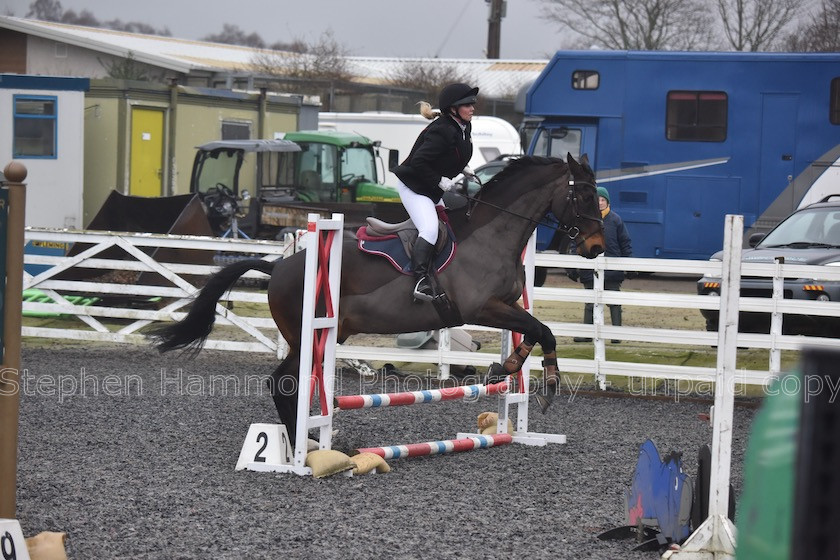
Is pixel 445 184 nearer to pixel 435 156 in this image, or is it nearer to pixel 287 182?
pixel 435 156

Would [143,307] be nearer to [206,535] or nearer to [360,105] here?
[206,535]

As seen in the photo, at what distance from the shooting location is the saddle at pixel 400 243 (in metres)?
7.11

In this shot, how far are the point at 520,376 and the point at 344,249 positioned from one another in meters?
1.70

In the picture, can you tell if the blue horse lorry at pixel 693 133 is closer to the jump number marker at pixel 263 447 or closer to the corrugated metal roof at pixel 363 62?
the jump number marker at pixel 263 447

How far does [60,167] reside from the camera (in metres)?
17.5

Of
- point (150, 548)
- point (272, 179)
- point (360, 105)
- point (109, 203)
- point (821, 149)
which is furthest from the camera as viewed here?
point (360, 105)

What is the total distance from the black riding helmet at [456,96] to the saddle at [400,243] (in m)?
0.82

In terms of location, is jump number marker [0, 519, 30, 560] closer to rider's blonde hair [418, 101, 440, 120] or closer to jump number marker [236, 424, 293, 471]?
jump number marker [236, 424, 293, 471]

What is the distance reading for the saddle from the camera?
23.3ft

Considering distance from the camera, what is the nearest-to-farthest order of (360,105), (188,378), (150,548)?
(150,548), (188,378), (360,105)

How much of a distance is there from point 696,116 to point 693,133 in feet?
0.97

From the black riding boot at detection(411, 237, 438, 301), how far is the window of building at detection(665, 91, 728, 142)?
1216 centimetres

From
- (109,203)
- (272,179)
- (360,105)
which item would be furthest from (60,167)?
Result: (360,105)

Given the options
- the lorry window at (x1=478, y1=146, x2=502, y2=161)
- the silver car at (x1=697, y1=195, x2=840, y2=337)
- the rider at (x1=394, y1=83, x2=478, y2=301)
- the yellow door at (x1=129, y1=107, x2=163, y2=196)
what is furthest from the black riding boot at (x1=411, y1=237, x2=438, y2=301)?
the lorry window at (x1=478, y1=146, x2=502, y2=161)
